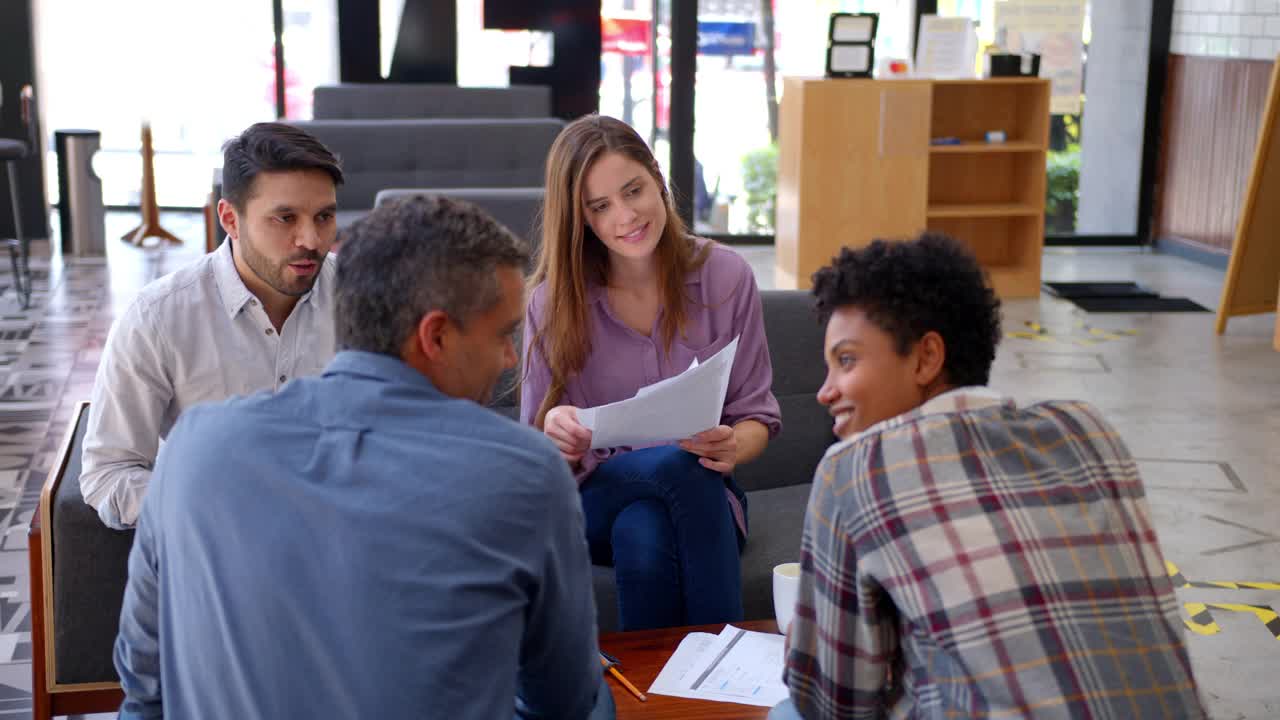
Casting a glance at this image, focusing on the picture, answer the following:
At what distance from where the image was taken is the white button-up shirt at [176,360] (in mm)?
2197

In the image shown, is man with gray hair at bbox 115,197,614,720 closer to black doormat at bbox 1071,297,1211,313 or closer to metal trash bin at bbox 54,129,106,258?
black doormat at bbox 1071,297,1211,313

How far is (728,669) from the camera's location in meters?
1.98

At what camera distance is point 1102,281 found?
25.2 feet

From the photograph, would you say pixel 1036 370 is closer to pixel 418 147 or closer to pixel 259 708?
pixel 418 147

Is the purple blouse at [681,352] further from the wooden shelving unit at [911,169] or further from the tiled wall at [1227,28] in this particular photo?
the tiled wall at [1227,28]

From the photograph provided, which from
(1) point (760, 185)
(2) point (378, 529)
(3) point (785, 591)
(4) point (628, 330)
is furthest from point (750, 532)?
(1) point (760, 185)

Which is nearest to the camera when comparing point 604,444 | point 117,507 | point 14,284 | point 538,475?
point 538,475

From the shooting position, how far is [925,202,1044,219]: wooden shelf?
291 inches

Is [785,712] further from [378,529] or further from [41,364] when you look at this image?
[41,364]

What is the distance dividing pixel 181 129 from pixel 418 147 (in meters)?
3.35

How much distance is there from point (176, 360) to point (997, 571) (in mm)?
1492

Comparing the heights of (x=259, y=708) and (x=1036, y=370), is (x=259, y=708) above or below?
above

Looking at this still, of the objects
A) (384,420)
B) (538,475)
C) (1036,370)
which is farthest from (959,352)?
(1036,370)

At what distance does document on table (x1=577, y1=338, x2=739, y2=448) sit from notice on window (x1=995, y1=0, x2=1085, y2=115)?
21.7 feet
